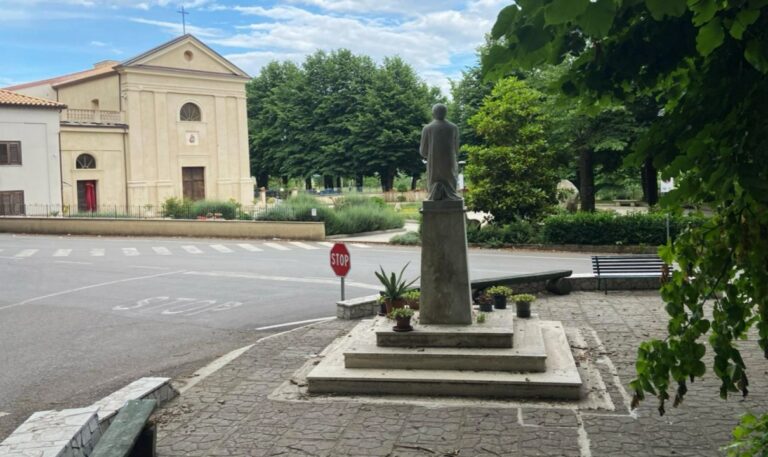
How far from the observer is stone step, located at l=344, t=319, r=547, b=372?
8.07 m

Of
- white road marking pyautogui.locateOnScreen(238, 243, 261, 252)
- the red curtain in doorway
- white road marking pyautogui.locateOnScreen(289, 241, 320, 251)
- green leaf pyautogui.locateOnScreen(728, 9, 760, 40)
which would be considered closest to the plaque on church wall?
the red curtain in doorway

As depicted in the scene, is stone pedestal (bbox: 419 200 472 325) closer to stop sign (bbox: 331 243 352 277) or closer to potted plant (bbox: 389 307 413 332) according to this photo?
potted plant (bbox: 389 307 413 332)

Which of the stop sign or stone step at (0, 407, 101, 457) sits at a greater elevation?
the stop sign

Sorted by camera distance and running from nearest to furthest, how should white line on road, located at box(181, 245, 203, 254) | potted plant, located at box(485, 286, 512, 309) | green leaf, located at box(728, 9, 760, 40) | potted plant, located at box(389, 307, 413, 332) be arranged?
green leaf, located at box(728, 9, 760, 40)
potted plant, located at box(389, 307, 413, 332)
potted plant, located at box(485, 286, 512, 309)
white line on road, located at box(181, 245, 203, 254)

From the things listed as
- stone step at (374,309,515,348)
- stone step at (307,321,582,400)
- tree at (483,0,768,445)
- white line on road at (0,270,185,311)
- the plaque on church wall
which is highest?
the plaque on church wall

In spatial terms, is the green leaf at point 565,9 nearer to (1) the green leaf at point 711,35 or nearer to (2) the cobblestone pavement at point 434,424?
(1) the green leaf at point 711,35

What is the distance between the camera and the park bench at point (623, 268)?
1502 centimetres

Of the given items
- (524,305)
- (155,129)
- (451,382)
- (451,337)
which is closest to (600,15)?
(451,382)

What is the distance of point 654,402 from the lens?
7.32 m

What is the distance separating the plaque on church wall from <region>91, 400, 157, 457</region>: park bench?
151 feet

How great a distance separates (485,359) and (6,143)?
1602 inches

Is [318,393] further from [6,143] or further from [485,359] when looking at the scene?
[6,143]

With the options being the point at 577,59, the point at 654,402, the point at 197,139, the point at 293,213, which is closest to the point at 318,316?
the point at 654,402

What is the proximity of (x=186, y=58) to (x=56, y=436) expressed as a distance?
47.4 metres
